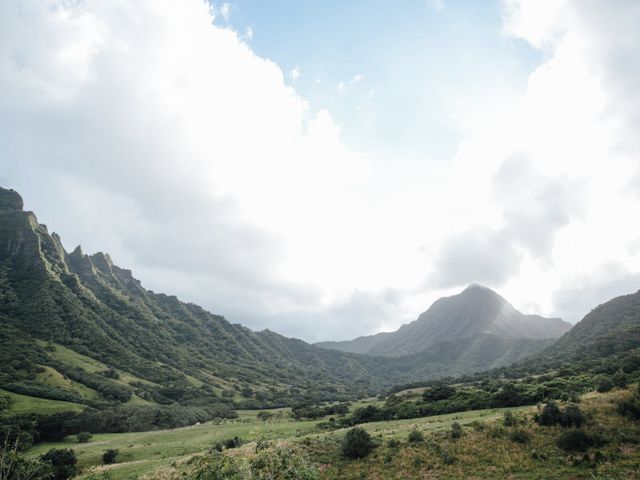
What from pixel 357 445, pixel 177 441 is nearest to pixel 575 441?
pixel 357 445

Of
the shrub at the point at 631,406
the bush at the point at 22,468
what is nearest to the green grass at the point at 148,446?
the bush at the point at 22,468

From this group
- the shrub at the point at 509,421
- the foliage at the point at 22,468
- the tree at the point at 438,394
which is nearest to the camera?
the foliage at the point at 22,468

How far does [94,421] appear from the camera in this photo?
8600 centimetres

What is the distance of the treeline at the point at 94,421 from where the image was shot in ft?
231

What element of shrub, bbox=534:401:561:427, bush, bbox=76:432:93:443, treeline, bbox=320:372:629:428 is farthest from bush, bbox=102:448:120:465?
shrub, bbox=534:401:561:427

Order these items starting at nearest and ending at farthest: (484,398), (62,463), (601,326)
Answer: (62,463) → (484,398) → (601,326)

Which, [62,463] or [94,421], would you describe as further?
[94,421]

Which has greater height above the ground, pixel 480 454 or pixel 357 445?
pixel 357 445

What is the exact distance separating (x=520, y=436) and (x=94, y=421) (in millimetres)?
88809

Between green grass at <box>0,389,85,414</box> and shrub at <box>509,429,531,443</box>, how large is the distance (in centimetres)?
9192

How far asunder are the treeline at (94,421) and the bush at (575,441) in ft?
244

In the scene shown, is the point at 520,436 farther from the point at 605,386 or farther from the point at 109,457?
the point at 109,457

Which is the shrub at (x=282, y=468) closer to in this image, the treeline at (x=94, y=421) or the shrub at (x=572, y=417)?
the shrub at (x=572, y=417)

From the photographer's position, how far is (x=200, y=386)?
164 meters
